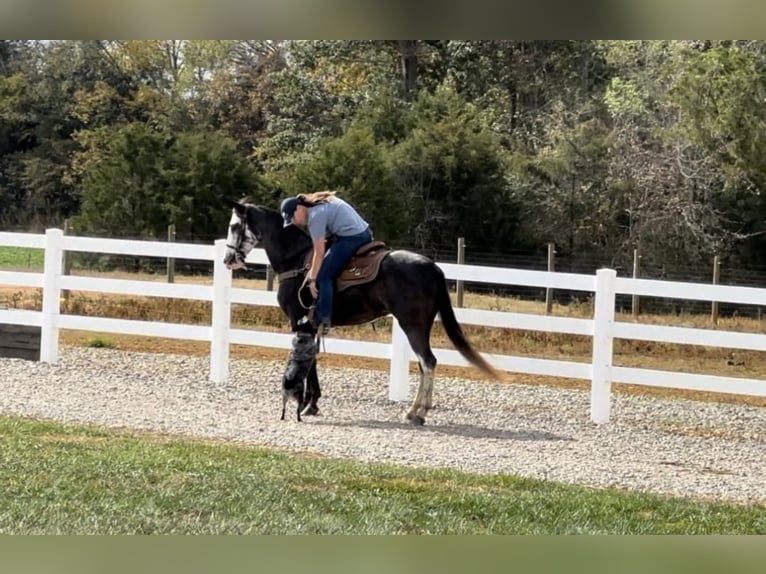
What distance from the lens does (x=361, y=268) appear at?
8875 mm

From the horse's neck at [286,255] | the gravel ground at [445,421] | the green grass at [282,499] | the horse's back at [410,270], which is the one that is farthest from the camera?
the horse's neck at [286,255]

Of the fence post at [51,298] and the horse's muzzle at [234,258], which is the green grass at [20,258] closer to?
the fence post at [51,298]

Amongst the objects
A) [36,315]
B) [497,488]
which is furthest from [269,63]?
[497,488]

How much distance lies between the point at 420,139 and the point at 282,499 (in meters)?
18.8

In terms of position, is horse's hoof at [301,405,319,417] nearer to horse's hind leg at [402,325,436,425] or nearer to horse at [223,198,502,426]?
horse at [223,198,502,426]

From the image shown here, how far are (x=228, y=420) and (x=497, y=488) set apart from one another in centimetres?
298

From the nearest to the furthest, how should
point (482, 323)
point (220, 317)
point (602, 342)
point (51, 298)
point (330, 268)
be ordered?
point (330, 268)
point (602, 342)
point (482, 323)
point (220, 317)
point (51, 298)

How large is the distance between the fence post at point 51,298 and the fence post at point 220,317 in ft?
6.12

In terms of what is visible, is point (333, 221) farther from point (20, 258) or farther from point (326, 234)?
point (20, 258)

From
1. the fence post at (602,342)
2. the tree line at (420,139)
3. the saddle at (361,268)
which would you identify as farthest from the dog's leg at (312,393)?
the tree line at (420,139)

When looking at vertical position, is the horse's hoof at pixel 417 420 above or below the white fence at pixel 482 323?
below

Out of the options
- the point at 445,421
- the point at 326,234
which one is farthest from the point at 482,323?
the point at 326,234

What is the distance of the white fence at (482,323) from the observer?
30.3 feet

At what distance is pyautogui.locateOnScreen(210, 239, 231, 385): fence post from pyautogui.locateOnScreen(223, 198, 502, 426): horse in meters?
1.22
